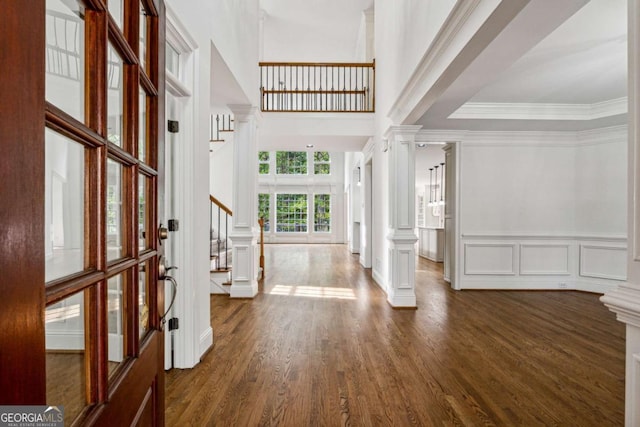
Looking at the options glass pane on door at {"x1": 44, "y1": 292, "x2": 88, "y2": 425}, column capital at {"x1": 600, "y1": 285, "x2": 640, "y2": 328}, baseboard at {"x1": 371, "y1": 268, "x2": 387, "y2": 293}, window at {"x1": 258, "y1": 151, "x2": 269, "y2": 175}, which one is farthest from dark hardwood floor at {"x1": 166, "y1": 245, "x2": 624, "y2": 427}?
window at {"x1": 258, "y1": 151, "x2": 269, "y2": 175}

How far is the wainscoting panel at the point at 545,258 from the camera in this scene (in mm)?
5488

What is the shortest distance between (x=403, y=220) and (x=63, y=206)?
4016 millimetres

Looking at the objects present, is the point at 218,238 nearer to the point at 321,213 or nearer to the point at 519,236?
the point at 519,236

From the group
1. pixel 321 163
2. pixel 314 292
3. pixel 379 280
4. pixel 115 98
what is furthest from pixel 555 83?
pixel 321 163

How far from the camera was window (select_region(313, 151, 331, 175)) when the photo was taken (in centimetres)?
1387

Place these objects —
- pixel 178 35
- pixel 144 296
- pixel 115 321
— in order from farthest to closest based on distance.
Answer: pixel 178 35 → pixel 144 296 → pixel 115 321

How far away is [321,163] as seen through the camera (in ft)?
45.5

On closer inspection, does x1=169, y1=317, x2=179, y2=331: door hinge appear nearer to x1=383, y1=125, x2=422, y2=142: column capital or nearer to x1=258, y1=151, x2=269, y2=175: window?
x1=383, y1=125, x2=422, y2=142: column capital

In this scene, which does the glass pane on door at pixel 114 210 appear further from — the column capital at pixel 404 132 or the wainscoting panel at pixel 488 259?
the wainscoting panel at pixel 488 259

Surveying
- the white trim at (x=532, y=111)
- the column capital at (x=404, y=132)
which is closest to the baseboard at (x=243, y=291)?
the column capital at (x=404, y=132)

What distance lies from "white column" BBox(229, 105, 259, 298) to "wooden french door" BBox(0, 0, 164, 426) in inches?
145

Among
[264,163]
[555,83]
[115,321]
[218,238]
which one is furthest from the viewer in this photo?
[264,163]

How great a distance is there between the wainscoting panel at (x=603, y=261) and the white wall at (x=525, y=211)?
0.08ft

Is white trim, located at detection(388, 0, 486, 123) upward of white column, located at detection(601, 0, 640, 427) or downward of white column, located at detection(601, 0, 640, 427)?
upward
